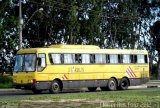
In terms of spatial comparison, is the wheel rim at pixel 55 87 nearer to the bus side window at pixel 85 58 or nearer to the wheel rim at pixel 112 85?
the bus side window at pixel 85 58

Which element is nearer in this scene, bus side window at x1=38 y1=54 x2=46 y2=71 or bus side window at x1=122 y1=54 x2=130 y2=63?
bus side window at x1=38 y1=54 x2=46 y2=71

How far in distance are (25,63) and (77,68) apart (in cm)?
401

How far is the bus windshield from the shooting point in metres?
33.1

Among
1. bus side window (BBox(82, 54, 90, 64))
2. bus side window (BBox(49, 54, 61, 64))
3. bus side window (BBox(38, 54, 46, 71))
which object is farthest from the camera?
bus side window (BBox(82, 54, 90, 64))

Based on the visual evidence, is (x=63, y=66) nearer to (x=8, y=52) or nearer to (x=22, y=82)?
(x=22, y=82)

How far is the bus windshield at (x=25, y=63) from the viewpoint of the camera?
33.1 meters

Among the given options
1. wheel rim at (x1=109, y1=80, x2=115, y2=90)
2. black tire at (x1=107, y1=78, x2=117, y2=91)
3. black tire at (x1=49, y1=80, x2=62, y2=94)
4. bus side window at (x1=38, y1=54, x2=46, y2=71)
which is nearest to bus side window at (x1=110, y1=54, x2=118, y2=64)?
black tire at (x1=107, y1=78, x2=117, y2=91)

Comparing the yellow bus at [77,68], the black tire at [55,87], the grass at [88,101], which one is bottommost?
the grass at [88,101]

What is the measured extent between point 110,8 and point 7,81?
32.8m

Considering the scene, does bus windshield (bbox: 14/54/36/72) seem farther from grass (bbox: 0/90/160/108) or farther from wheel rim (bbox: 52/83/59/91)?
grass (bbox: 0/90/160/108)

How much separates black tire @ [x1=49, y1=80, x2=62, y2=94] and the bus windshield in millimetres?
1808

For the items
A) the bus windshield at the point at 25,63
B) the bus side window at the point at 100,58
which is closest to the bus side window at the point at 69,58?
the bus side window at the point at 100,58

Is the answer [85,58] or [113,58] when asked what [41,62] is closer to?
[85,58]

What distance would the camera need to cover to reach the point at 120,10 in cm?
7775
